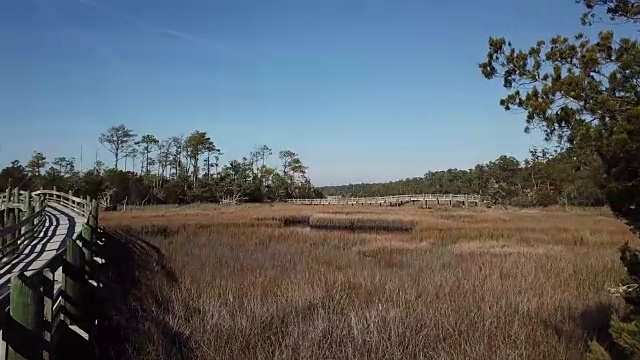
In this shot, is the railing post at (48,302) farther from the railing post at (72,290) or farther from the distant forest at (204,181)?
the distant forest at (204,181)

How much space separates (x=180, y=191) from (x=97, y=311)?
61512 mm

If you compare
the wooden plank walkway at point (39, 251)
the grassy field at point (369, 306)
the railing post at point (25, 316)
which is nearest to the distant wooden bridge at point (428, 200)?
the wooden plank walkway at point (39, 251)

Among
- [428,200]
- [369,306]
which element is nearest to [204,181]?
[428,200]

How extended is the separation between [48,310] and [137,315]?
264cm

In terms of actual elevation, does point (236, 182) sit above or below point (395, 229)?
above

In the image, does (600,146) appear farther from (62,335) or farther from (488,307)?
(62,335)

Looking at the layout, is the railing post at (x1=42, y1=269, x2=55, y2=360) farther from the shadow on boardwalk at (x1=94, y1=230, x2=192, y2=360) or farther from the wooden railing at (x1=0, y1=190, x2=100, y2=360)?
the shadow on boardwalk at (x1=94, y1=230, x2=192, y2=360)

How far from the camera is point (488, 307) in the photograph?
676 cm

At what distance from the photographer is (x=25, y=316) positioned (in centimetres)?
244

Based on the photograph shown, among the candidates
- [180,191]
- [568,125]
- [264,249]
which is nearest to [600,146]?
[568,125]

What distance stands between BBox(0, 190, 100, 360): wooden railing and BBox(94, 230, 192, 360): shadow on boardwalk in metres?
0.25

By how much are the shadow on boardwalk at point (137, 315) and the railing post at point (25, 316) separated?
1.98 m

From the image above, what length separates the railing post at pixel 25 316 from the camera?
2410 mm

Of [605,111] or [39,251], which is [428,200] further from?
[605,111]
